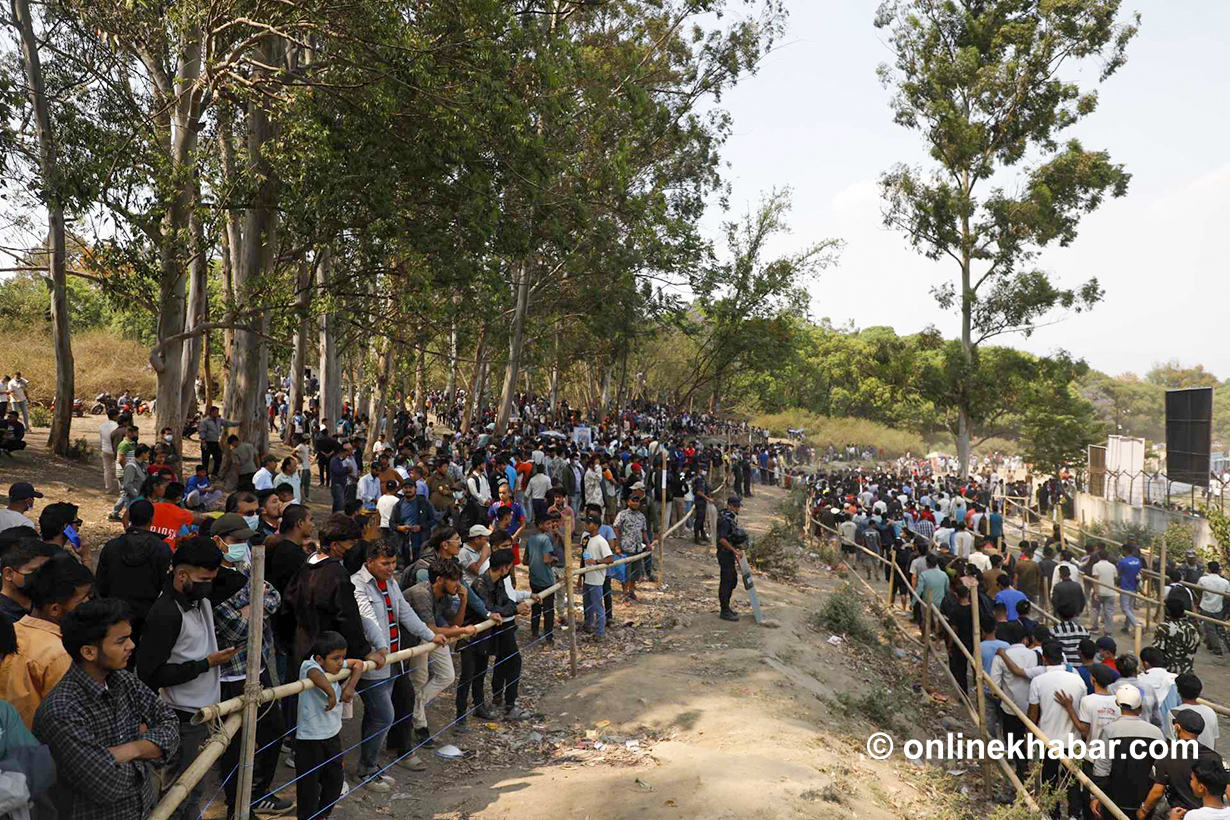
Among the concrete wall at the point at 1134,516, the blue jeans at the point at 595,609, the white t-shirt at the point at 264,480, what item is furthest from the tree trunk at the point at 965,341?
the white t-shirt at the point at 264,480

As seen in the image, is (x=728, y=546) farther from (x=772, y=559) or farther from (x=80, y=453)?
(x=80, y=453)

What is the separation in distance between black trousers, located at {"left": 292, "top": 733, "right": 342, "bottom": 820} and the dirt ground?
0.49 metres

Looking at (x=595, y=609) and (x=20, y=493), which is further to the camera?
(x=595, y=609)

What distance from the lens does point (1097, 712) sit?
6.96m

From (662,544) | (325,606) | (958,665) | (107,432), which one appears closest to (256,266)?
(107,432)

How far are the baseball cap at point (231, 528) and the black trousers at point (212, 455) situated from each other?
10070 millimetres

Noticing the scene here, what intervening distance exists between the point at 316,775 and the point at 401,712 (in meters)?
1.36

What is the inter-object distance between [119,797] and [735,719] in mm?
5586

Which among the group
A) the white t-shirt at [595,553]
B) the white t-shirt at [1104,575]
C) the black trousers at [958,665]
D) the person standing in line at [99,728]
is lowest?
the black trousers at [958,665]

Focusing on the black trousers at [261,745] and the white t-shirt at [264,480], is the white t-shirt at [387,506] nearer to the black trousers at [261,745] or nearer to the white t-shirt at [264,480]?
the white t-shirt at [264,480]

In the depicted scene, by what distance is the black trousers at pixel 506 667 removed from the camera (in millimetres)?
7738

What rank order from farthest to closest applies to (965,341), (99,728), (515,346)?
1. (965,341)
2. (515,346)
3. (99,728)

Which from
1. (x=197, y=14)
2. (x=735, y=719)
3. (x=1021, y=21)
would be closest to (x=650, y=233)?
(x=197, y=14)

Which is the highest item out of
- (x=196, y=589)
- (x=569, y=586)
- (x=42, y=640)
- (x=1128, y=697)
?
(x=196, y=589)
